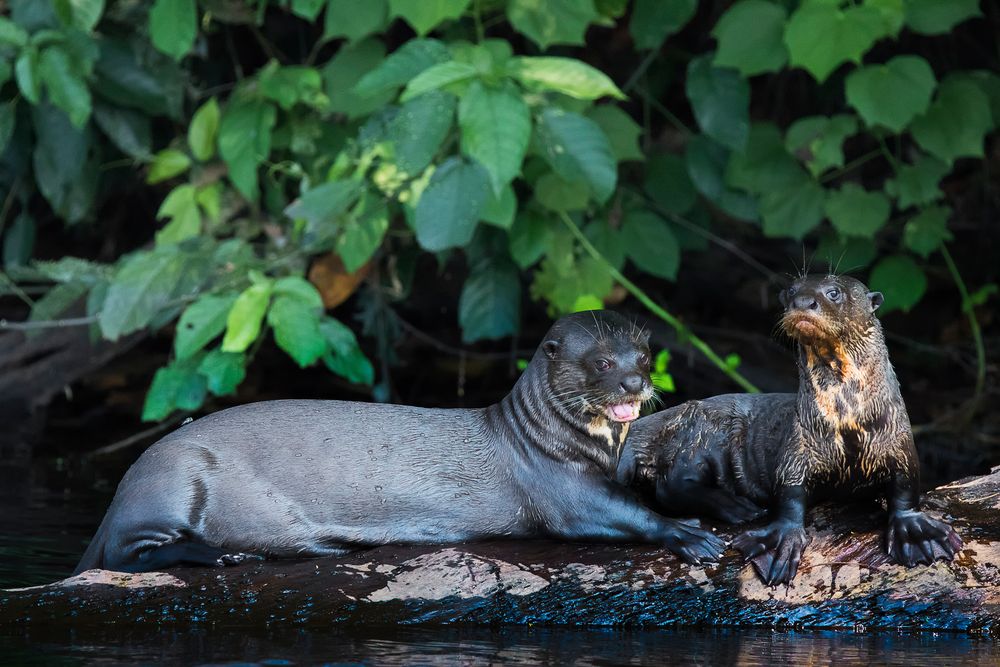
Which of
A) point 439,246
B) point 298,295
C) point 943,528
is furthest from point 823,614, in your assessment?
point 298,295

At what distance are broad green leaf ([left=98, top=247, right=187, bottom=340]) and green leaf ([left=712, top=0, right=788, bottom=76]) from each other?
2.35m

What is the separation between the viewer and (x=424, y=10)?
536cm

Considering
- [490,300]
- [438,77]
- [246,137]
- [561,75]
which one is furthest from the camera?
[490,300]

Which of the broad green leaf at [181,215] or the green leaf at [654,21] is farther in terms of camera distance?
the broad green leaf at [181,215]

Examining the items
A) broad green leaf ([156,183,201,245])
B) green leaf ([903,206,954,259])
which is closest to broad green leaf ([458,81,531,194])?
broad green leaf ([156,183,201,245])

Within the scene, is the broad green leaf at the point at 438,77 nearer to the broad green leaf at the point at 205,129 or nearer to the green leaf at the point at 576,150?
the green leaf at the point at 576,150

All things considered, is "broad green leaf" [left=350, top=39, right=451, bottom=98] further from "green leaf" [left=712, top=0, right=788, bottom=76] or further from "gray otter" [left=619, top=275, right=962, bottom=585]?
"gray otter" [left=619, top=275, right=962, bottom=585]

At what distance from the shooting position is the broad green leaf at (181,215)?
6.55 m

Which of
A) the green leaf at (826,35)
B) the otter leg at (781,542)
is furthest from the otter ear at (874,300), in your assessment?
the green leaf at (826,35)

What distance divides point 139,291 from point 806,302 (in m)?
3.12

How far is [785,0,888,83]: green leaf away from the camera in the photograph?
5543mm

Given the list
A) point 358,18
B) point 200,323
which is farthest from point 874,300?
point 200,323

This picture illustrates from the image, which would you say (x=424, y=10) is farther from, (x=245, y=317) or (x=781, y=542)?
(x=781, y=542)

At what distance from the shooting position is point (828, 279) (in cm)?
373
